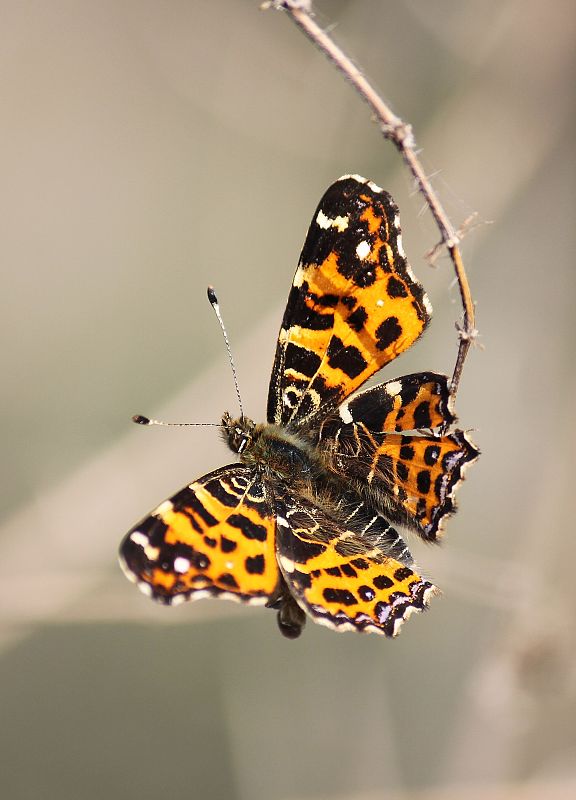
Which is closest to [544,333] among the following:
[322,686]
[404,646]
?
[404,646]

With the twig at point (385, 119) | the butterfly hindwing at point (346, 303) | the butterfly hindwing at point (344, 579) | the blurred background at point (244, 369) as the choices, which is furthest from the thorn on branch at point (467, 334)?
the blurred background at point (244, 369)

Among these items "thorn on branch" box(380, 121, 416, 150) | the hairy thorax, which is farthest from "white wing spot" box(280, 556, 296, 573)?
"thorn on branch" box(380, 121, 416, 150)

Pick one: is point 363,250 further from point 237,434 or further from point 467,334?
point 237,434

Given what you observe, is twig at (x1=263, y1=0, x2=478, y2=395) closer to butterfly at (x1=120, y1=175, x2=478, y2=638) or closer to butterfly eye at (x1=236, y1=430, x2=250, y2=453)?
butterfly at (x1=120, y1=175, x2=478, y2=638)

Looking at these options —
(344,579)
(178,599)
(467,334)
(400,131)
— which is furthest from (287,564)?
(400,131)

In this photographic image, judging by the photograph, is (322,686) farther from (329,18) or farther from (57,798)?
(329,18)

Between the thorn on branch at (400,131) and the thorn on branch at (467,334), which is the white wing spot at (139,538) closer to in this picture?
Result: the thorn on branch at (467,334)
